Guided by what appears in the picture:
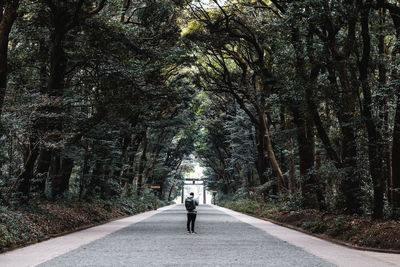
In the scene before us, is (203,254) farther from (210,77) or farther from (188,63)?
(210,77)

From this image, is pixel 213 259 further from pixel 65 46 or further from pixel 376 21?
pixel 65 46

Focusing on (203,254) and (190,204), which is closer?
(203,254)

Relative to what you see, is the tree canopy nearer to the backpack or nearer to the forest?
the forest

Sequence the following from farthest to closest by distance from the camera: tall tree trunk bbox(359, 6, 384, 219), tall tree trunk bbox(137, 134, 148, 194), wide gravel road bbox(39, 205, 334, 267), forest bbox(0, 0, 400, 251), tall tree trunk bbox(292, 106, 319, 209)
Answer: tall tree trunk bbox(137, 134, 148, 194) → tall tree trunk bbox(292, 106, 319, 209) → forest bbox(0, 0, 400, 251) → tall tree trunk bbox(359, 6, 384, 219) → wide gravel road bbox(39, 205, 334, 267)

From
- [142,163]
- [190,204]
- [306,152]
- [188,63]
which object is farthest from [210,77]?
[190,204]

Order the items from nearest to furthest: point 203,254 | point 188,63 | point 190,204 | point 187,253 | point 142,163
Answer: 1. point 203,254
2. point 187,253
3. point 190,204
4. point 188,63
5. point 142,163

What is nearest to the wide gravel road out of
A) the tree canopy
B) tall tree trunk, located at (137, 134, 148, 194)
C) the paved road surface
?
the paved road surface

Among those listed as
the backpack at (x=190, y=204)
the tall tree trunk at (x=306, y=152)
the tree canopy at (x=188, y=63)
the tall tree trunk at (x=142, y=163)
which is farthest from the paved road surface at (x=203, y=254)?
the tall tree trunk at (x=142, y=163)

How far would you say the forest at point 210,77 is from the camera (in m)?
11.1

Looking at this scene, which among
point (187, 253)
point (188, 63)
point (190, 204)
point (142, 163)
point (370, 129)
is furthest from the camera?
point (142, 163)

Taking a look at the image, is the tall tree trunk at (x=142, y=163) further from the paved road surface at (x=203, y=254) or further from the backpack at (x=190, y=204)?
the paved road surface at (x=203, y=254)

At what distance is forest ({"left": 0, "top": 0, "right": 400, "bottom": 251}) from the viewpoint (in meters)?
11.1

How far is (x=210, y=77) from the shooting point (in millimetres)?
25719

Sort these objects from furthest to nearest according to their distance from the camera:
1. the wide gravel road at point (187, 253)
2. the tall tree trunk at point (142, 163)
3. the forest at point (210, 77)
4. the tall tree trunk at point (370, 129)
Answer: the tall tree trunk at point (142, 163) → the forest at point (210, 77) → the tall tree trunk at point (370, 129) → the wide gravel road at point (187, 253)
